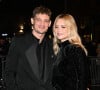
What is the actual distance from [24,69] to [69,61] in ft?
1.73

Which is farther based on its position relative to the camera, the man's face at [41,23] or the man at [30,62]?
the man's face at [41,23]

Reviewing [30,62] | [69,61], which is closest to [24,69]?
[30,62]

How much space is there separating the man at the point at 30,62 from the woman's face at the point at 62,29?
15 cm

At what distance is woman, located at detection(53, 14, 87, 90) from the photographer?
417cm

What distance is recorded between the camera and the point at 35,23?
4430mm

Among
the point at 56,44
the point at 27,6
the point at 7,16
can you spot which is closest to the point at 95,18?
the point at 27,6

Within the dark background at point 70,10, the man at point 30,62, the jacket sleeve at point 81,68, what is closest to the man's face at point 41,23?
the man at point 30,62

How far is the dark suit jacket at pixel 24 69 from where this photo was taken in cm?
429

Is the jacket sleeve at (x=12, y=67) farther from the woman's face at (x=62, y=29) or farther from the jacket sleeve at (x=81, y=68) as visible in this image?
the jacket sleeve at (x=81, y=68)

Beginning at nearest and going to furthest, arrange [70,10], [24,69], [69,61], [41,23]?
1. [69,61]
2. [24,69]
3. [41,23]
4. [70,10]

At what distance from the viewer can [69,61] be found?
4195 millimetres

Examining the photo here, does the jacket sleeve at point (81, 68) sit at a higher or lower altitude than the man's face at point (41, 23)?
lower

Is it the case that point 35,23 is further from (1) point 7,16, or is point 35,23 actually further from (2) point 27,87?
(1) point 7,16

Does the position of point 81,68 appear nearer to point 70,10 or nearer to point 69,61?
point 69,61
